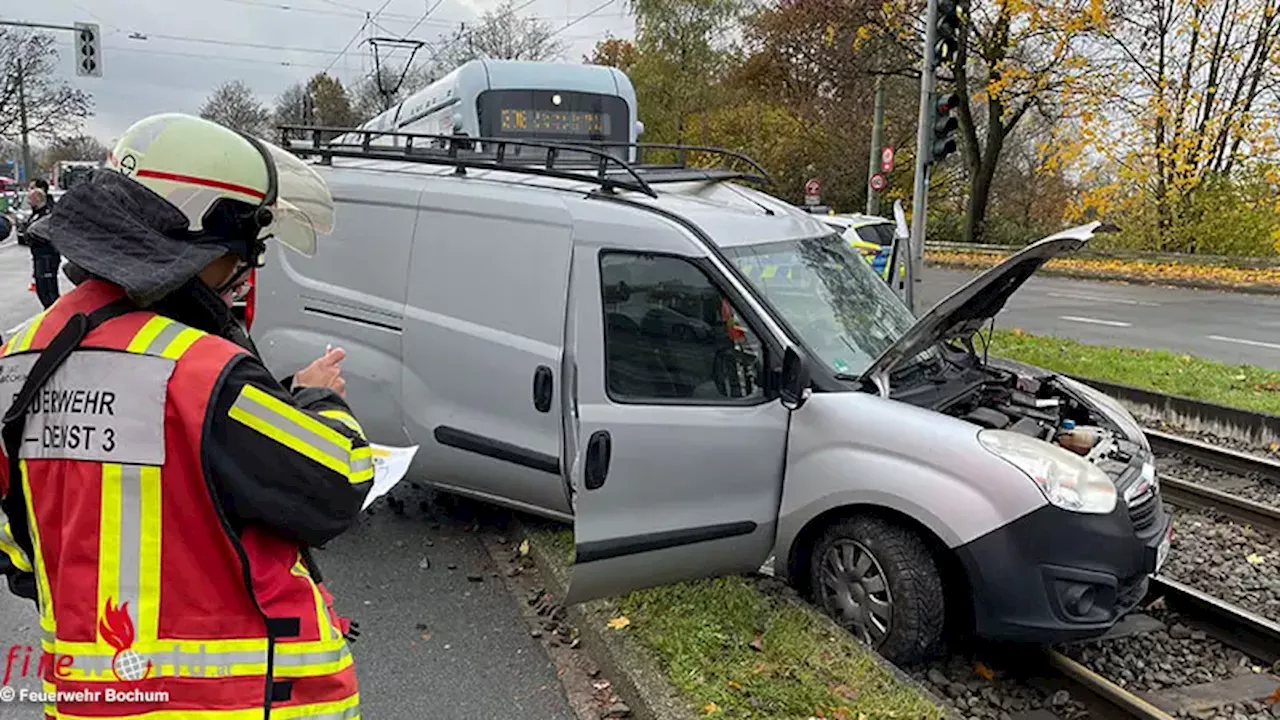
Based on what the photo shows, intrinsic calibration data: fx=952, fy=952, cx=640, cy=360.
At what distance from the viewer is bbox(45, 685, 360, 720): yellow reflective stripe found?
1556 mm

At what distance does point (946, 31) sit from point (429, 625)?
11.4 m

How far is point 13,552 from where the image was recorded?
1791 mm

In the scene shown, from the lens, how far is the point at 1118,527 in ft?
11.5

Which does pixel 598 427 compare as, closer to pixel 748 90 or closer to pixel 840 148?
pixel 840 148

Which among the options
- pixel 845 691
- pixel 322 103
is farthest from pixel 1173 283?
pixel 322 103

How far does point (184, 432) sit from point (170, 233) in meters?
0.34

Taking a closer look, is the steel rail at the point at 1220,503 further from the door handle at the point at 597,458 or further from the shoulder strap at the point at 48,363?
the shoulder strap at the point at 48,363

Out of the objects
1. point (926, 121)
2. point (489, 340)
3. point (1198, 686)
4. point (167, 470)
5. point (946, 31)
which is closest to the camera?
point (167, 470)

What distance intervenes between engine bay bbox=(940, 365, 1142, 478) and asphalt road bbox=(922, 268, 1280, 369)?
8446mm

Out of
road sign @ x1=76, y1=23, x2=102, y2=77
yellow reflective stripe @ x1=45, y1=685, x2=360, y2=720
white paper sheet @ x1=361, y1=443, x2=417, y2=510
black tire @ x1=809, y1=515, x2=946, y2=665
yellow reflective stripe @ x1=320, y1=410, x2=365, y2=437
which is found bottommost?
black tire @ x1=809, y1=515, x2=946, y2=665

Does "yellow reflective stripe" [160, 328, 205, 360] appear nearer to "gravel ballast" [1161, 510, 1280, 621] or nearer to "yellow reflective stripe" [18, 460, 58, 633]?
"yellow reflective stripe" [18, 460, 58, 633]

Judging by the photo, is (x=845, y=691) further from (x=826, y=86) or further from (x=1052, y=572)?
(x=826, y=86)

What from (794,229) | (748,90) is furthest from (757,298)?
(748,90)

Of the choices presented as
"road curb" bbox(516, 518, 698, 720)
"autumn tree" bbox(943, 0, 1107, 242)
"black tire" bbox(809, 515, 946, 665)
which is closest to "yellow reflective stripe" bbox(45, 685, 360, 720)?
"road curb" bbox(516, 518, 698, 720)
